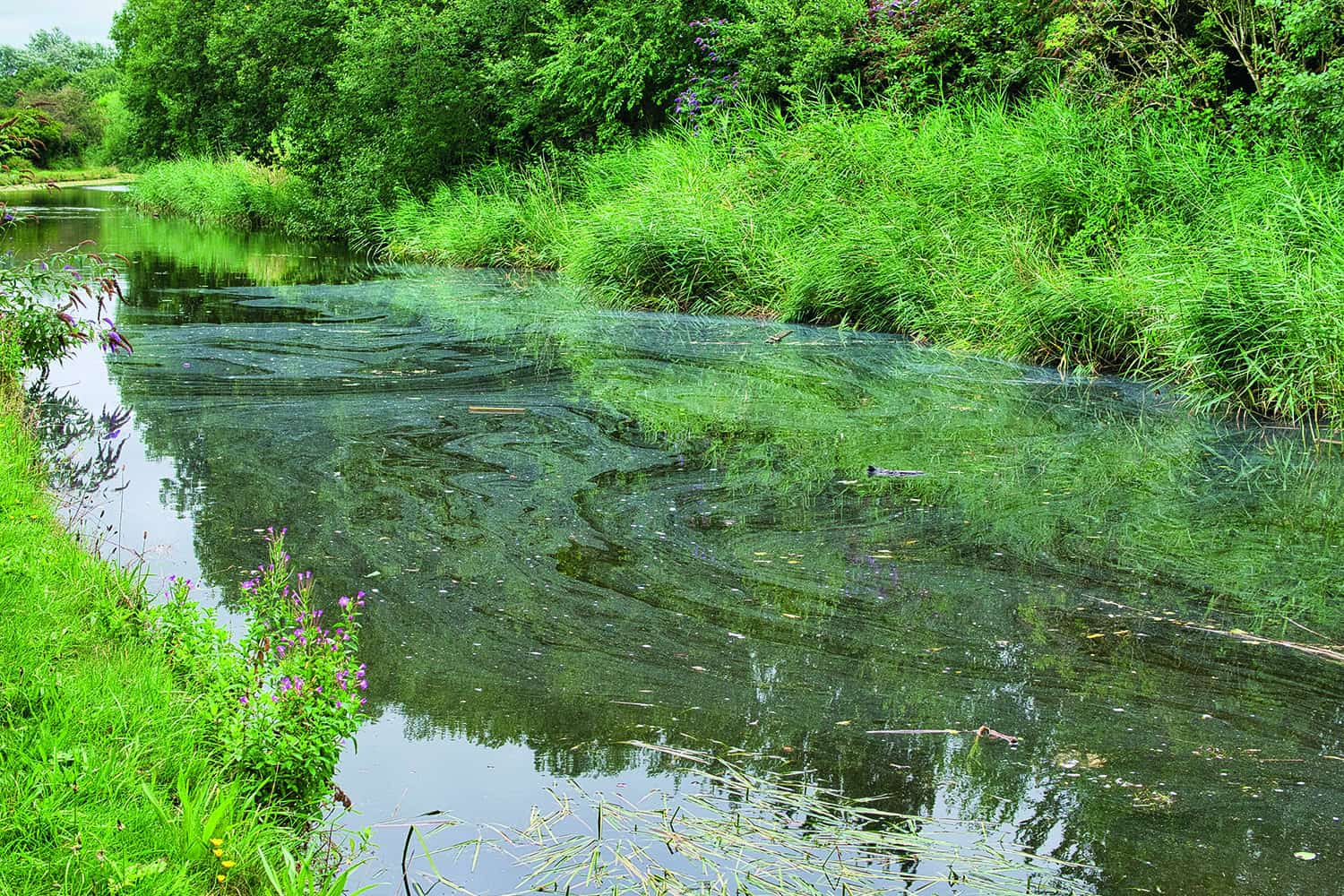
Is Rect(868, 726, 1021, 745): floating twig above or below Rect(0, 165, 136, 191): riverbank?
below

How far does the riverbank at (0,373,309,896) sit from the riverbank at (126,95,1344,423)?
5462mm

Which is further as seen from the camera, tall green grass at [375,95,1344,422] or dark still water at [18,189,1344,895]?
tall green grass at [375,95,1344,422]

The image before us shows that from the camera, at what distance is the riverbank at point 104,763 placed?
1.84 meters

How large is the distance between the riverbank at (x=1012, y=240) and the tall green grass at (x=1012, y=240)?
2 cm

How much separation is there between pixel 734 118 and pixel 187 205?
1486 centimetres

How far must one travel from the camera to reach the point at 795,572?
12.2 ft

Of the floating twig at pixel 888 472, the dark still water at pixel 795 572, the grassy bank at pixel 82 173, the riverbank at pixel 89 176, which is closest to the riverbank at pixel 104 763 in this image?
the dark still water at pixel 795 572

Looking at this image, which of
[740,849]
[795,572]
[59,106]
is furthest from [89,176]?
[740,849]

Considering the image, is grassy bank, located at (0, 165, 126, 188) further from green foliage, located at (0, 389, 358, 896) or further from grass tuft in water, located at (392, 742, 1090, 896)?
grass tuft in water, located at (392, 742, 1090, 896)

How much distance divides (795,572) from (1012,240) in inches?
204

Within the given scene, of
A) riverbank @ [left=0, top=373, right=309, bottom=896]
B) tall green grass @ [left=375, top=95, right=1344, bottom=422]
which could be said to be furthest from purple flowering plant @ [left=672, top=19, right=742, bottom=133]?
riverbank @ [left=0, top=373, right=309, bottom=896]

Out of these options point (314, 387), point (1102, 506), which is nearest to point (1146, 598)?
point (1102, 506)

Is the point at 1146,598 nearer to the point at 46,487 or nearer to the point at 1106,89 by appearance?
the point at 46,487

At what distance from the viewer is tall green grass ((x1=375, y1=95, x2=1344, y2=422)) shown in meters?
6.38
